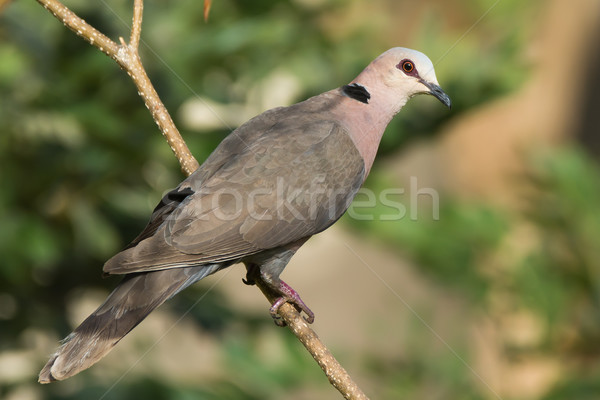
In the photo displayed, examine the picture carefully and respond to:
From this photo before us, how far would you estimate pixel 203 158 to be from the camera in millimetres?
3473

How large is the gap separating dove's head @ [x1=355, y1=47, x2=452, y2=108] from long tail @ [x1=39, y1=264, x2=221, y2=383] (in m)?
0.90

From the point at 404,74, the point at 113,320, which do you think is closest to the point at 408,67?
the point at 404,74

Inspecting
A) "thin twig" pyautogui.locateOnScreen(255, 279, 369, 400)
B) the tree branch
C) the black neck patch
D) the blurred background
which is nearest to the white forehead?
the black neck patch

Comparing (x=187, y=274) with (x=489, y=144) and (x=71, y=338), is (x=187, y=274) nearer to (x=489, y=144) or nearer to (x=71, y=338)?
(x=71, y=338)

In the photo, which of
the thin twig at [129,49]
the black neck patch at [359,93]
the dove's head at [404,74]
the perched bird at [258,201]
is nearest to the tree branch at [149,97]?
the thin twig at [129,49]

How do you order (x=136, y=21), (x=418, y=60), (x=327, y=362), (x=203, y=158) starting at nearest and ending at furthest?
1. (x=327, y=362)
2. (x=136, y=21)
3. (x=418, y=60)
4. (x=203, y=158)

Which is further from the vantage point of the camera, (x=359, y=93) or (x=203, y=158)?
(x=203, y=158)

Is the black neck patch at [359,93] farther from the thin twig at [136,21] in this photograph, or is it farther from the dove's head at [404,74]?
the thin twig at [136,21]

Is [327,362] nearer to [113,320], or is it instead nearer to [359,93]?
[113,320]

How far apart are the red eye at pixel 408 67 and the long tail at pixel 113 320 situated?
3.14 ft

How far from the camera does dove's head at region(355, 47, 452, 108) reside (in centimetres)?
241

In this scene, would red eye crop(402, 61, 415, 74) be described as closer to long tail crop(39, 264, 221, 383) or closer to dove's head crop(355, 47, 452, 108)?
dove's head crop(355, 47, 452, 108)

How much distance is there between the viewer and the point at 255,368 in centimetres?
395

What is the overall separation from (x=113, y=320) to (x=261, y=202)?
527mm
